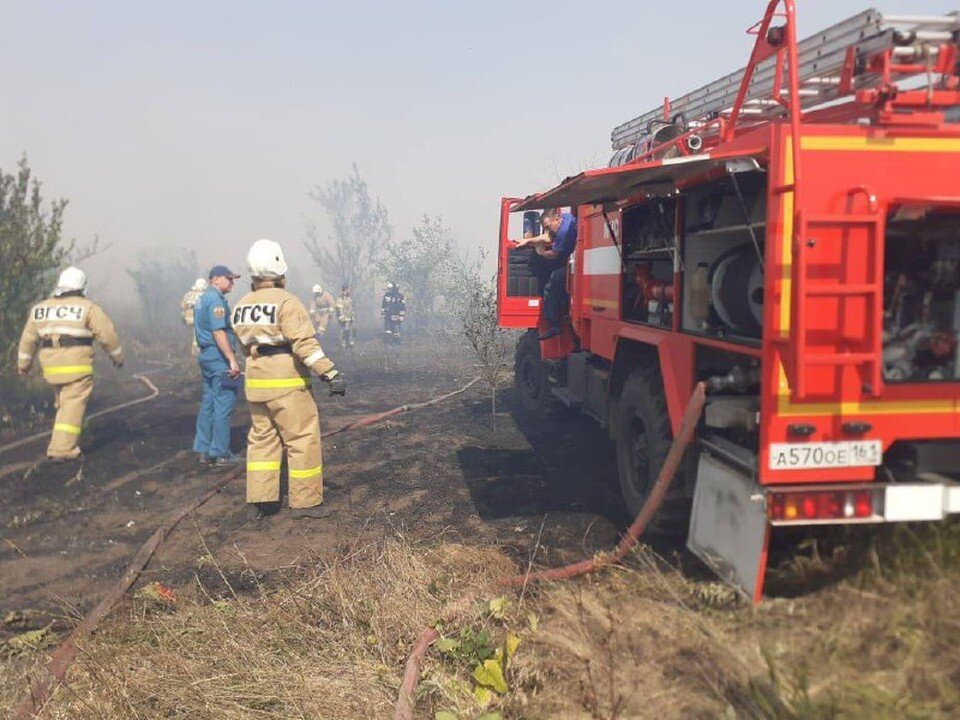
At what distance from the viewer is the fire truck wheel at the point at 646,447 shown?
13.1ft

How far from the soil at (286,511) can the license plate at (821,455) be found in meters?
1.47

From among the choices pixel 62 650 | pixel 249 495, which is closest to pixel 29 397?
pixel 249 495

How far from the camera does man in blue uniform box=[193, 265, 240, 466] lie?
6.73m

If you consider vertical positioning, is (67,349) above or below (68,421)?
above

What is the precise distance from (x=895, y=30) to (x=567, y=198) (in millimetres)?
1927

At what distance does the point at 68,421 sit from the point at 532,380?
4.85 metres

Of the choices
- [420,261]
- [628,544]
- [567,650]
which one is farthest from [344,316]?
[567,650]

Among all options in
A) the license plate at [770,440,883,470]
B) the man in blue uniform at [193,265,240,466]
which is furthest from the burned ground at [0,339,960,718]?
the man in blue uniform at [193,265,240,466]

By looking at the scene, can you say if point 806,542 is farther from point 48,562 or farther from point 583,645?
point 48,562

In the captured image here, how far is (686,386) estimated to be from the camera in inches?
151

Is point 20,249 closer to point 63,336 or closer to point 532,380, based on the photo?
point 63,336

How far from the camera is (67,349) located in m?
7.00

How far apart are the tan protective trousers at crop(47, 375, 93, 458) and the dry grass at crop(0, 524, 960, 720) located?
3.91m

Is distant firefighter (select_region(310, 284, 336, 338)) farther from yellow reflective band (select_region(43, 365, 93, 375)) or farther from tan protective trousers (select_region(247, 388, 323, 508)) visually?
tan protective trousers (select_region(247, 388, 323, 508))
